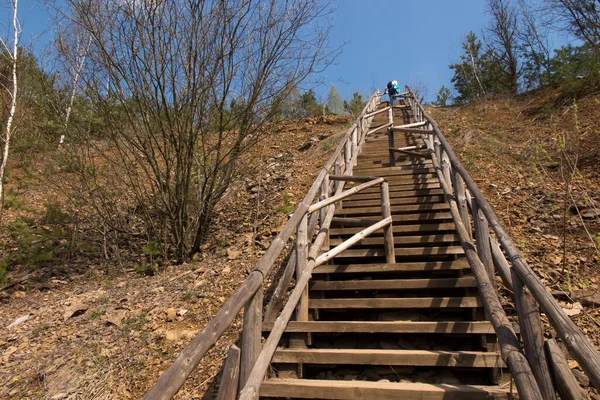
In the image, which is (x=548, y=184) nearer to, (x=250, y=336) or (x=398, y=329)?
(x=398, y=329)

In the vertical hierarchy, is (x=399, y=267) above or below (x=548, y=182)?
below

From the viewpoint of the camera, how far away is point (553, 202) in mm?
6598

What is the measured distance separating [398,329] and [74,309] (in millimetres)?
4304

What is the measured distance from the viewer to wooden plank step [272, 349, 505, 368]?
9.26ft

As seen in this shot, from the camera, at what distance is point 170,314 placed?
15.6 feet

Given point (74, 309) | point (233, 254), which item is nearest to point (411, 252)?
point (233, 254)

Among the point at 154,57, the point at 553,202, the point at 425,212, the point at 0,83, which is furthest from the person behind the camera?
the point at 0,83

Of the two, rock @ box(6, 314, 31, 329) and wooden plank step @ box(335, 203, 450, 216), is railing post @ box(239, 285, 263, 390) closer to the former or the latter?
wooden plank step @ box(335, 203, 450, 216)

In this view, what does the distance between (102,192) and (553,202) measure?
8304mm

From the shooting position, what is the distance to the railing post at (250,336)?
2527mm

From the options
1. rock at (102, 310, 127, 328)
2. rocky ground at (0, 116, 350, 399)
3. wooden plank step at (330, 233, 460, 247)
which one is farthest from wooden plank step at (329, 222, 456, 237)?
rock at (102, 310, 127, 328)

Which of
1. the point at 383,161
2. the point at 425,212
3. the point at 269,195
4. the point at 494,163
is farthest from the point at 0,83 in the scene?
the point at 494,163

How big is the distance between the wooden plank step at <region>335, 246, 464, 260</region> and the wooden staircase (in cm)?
1

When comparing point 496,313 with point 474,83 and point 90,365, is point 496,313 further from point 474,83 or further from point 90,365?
point 474,83
